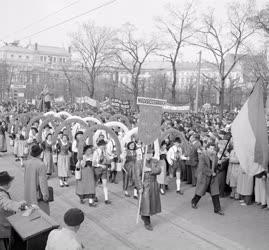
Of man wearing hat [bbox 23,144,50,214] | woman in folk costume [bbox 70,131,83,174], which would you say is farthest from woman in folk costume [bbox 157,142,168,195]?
man wearing hat [bbox 23,144,50,214]

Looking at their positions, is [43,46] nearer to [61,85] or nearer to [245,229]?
[61,85]

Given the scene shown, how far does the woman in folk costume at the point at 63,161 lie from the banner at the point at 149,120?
14.2 feet

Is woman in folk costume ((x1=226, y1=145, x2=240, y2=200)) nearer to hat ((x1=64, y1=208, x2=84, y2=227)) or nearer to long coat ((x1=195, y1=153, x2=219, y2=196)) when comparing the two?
long coat ((x1=195, y1=153, x2=219, y2=196))

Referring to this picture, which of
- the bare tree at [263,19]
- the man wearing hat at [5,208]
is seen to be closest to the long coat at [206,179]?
the man wearing hat at [5,208]

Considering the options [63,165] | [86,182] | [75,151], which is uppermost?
[75,151]

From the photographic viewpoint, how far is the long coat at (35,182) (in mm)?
7116

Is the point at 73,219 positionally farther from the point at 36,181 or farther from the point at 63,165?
Result: the point at 63,165

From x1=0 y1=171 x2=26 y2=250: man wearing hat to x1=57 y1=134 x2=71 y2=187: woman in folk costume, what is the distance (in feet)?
21.4

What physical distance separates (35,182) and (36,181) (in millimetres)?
24

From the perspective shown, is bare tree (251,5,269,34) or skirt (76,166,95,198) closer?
skirt (76,166,95,198)

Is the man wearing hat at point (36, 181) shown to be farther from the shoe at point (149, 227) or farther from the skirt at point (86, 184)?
the skirt at point (86, 184)

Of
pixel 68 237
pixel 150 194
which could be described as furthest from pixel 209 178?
pixel 68 237

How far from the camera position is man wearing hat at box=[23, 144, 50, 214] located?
7.12 metres

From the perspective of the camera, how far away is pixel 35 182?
7.20 metres
